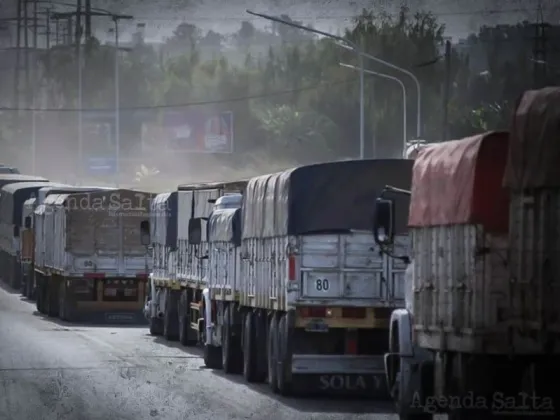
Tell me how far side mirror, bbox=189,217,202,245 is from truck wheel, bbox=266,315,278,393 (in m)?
8.82

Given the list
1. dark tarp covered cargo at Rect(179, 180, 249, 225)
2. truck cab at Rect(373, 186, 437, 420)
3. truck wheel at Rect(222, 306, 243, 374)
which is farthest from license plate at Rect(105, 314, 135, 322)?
truck cab at Rect(373, 186, 437, 420)

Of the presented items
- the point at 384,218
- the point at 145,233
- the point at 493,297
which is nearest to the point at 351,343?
the point at 384,218

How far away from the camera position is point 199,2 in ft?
379

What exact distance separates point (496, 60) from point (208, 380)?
44.7m

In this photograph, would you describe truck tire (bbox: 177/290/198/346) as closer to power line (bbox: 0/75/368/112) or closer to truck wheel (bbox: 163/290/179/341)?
truck wheel (bbox: 163/290/179/341)

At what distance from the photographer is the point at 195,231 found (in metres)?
31.0

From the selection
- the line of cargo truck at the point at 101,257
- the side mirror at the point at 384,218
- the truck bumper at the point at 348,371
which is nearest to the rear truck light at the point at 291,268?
the truck bumper at the point at 348,371

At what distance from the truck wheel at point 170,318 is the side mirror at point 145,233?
12.8ft

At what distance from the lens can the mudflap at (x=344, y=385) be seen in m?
20.6

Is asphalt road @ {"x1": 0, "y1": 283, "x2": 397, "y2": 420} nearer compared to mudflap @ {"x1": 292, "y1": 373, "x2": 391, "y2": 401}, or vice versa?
asphalt road @ {"x1": 0, "y1": 283, "x2": 397, "y2": 420}

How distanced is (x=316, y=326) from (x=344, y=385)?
0.84 meters

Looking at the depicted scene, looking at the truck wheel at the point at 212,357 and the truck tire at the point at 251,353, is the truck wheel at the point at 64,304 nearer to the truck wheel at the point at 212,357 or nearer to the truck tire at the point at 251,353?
the truck wheel at the point at 212,357

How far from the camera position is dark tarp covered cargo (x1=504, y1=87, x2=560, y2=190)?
12.8m

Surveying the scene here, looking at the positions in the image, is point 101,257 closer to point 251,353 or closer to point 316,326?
point 251,353
